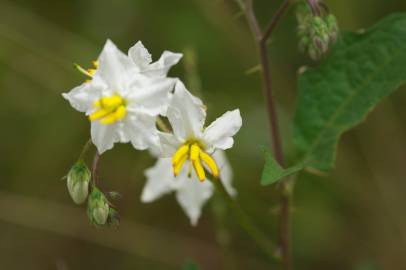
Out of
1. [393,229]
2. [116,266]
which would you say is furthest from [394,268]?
[116,266]

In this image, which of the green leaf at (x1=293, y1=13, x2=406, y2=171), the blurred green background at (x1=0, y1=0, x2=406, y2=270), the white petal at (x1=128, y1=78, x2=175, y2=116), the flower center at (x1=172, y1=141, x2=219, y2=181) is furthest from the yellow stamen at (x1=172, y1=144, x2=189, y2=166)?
the blurred green background at (x1=0, y1=0, x2=406, y2=270)

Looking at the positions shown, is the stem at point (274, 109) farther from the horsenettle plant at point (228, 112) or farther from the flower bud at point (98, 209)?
the flower bud at point (98, 209)

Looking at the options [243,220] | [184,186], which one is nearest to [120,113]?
[243,220]

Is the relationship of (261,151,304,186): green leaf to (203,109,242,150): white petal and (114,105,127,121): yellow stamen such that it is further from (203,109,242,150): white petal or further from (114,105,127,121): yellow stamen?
(114,105,127,121): yellow stamen

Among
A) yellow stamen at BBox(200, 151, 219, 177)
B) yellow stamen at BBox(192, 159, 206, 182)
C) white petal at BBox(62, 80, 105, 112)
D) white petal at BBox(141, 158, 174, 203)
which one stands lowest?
white petal at BBox(141, 158, 174, 203)

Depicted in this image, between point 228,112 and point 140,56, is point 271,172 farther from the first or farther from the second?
point 140,56

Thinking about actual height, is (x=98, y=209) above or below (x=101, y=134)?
below

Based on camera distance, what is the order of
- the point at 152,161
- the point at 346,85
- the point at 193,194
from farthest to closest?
the point at 152,161 < the point at 193,194 < the point at 346,85

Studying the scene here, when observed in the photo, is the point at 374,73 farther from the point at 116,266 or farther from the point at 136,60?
the point at 116,266
